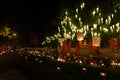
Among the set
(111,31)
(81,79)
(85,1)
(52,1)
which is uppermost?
Result: (52,1)

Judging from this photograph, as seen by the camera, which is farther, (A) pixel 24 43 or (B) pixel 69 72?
(A) pixel 24 43

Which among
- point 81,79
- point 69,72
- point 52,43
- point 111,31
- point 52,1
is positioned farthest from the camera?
point 52,1

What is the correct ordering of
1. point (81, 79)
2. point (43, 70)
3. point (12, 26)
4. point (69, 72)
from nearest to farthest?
1. point (81, 79)
2. point (69, 72)
3. point (43, 70)
4. point (12, 26)

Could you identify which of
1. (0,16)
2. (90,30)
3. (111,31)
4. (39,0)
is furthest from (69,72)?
(0,16)

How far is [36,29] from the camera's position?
55.3 meters

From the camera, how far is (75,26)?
22.6m

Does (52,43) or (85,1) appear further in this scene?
(52,43)

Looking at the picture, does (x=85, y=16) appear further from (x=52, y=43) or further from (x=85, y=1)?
(x=52, y=43)

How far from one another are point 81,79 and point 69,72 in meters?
1.17

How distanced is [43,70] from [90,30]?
8485 mm

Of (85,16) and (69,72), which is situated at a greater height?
(85,16)

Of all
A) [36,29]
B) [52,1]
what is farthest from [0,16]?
[52,1]

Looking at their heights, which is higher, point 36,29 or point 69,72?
point 36,29

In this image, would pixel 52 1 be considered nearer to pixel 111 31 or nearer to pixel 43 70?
pixel 111 31
